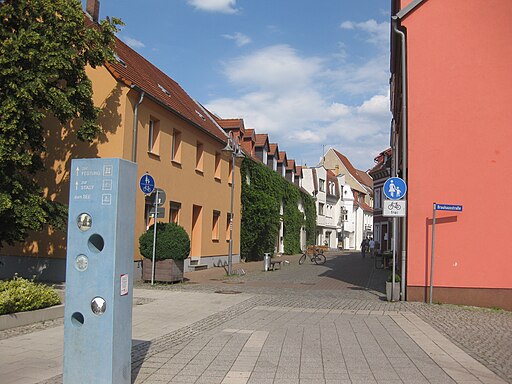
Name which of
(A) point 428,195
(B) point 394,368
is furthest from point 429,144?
(B) point 394,368

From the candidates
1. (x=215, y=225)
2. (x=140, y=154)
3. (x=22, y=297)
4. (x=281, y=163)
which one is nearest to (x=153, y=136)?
(x=140, y=154)

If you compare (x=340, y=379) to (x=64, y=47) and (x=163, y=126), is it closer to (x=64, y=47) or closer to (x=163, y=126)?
(x=64, y=47)

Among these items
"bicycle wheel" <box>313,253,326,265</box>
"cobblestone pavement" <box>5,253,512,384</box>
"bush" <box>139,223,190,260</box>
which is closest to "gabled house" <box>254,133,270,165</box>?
"bicycle wheel" <box>313,253,326,265</box>

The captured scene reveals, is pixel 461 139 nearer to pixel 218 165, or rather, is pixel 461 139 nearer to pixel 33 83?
pixel 33 83

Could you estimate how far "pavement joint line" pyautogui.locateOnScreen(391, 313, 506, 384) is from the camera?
617 centimetres

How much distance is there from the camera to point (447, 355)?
7344mm

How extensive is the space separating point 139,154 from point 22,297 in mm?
9874

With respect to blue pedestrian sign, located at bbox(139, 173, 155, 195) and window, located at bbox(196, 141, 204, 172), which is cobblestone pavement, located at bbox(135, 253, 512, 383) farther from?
window, located at bbox(196, 141, 204, 172)

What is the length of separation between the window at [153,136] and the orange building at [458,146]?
32.2ft

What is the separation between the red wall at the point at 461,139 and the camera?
13.0 m

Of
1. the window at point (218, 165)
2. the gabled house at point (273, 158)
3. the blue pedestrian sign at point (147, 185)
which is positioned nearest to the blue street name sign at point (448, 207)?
the blue pedestrian sign at point (147, 185)

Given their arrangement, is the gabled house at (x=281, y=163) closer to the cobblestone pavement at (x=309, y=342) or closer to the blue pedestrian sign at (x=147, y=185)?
the blue pedestrian sign at (x=147, y=185)

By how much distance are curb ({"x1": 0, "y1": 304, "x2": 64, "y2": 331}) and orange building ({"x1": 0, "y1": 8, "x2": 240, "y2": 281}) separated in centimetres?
771

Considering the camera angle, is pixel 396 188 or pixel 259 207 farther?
pixel 259 207
